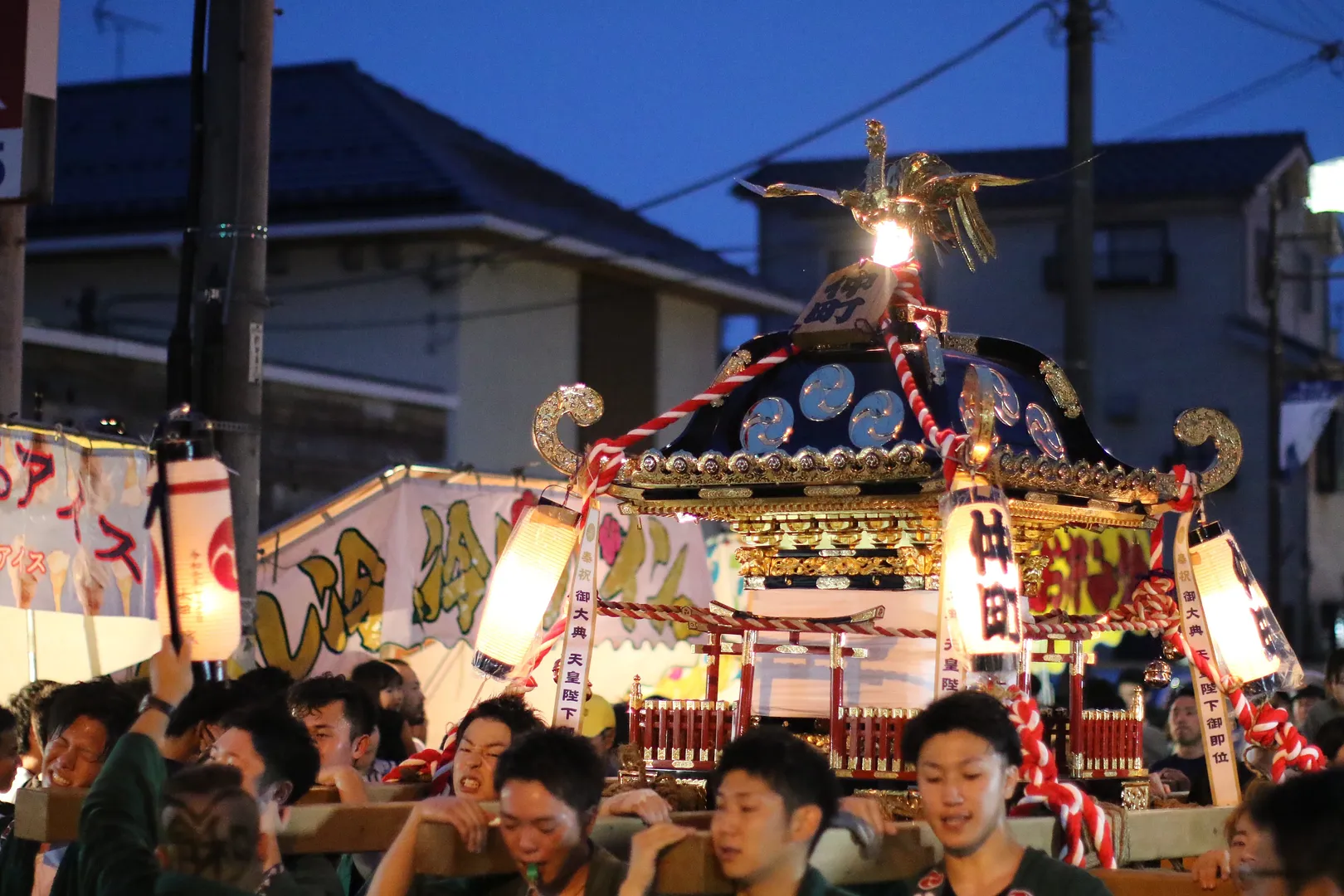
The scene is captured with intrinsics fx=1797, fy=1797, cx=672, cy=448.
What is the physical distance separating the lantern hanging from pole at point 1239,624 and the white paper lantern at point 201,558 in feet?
11.7

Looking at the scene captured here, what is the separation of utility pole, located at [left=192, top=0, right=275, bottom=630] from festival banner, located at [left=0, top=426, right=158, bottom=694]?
1.20m

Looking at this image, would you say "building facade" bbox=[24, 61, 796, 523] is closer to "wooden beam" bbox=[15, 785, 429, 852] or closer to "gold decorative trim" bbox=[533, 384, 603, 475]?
"gold decorative trim" bbox=[533, 384, 603, 475]

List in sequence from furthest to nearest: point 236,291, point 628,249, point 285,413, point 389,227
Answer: point 628,249 < point 389,227 < point 285,413 < point 236,291

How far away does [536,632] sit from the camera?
646cm

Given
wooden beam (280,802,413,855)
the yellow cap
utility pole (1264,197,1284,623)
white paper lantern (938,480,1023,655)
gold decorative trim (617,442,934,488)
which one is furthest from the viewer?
utility pole (1264,197,1284,623)

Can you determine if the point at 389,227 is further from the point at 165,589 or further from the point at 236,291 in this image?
the point at 165,589

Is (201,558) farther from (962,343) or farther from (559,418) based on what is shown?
(962,343)

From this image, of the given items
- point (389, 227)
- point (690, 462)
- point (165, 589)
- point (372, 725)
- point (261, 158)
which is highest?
point (389, 227)

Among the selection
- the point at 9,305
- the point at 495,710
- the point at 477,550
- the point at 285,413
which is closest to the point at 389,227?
the point at 285,413

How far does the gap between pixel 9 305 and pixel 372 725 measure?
3.41 meters

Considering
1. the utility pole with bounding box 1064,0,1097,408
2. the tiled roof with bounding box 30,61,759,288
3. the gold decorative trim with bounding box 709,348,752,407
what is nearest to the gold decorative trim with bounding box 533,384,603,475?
the gold decorative trim with bounding box 709,348,752,407

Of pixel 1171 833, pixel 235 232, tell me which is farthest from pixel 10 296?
pixel 1171 833

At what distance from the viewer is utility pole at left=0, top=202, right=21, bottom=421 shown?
795 cm

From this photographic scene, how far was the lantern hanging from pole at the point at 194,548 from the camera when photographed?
13.8ft
